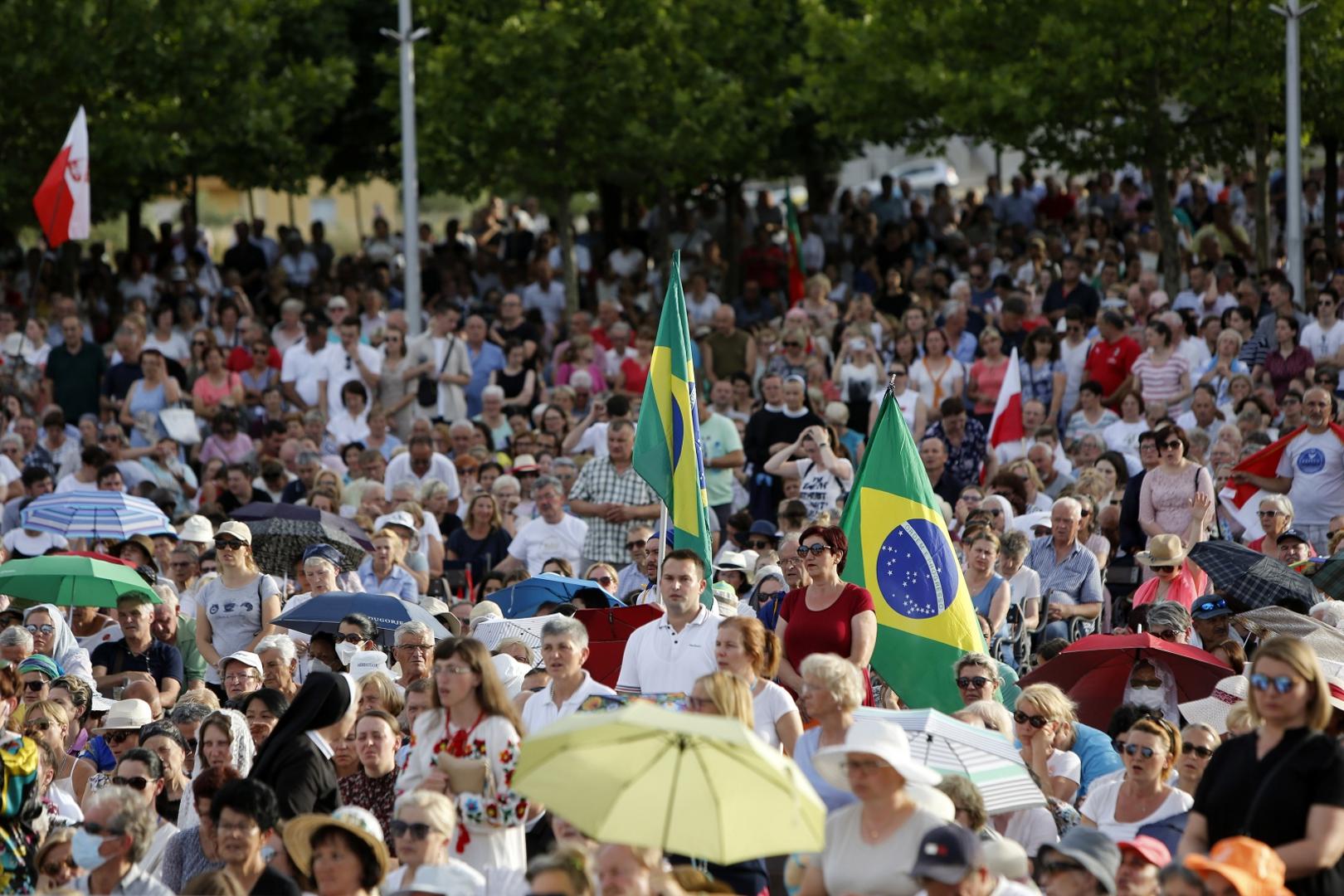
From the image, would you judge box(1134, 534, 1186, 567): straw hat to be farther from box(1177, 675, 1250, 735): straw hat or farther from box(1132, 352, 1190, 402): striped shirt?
box(1132, 352, 1190, 402): striped shirt

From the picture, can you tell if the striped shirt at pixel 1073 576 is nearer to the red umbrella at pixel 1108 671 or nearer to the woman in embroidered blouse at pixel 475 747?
the red umbrella at pixel 1108 671

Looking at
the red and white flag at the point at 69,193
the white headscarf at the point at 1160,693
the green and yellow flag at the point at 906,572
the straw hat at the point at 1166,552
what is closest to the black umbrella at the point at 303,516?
the green and yellow flag at the point at 906,572

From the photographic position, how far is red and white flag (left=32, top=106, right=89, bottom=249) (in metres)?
20.3

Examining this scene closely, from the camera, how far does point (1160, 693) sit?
11.2m

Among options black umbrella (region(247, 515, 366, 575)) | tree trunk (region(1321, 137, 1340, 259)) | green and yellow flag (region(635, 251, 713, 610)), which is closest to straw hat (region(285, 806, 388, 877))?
green and yellow flag (region(635, 251, 713, 610))

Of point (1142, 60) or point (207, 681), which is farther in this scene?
point (1142, 60)

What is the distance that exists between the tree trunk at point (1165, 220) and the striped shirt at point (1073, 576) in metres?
9.80

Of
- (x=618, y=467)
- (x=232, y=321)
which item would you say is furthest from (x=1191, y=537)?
(x=232, y=321)

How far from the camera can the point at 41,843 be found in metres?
8.54

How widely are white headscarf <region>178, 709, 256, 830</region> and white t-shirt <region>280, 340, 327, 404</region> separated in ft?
37.9

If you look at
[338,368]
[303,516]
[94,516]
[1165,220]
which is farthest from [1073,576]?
[1165,220]

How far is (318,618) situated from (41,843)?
375cm

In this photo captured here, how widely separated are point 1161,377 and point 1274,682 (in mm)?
11748

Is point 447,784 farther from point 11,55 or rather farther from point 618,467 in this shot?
point 11,55
